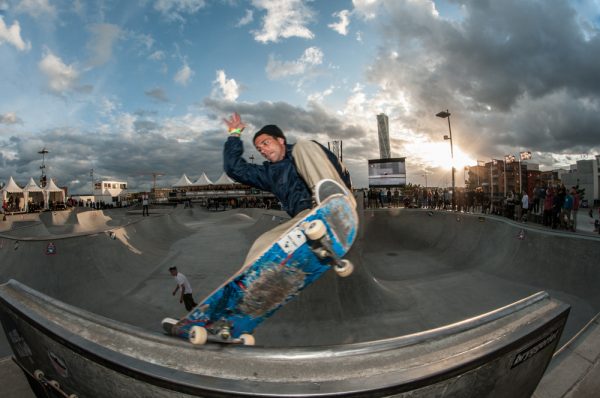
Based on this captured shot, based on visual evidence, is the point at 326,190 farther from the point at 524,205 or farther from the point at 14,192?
the point at 14,192

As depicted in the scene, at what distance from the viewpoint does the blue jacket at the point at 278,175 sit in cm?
227

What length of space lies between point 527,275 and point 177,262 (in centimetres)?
1128

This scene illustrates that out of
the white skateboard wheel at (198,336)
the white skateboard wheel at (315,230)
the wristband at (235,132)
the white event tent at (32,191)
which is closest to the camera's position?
the white skateboard wheel at (198,336)

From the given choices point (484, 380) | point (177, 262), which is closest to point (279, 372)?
point (484, 380)

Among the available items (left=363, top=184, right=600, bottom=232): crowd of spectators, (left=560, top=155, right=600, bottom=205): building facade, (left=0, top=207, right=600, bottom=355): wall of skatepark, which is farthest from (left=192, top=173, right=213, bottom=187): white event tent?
(left=560, top=155, right=600, bottom=205): building facade

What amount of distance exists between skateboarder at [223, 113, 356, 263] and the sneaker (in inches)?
4.2

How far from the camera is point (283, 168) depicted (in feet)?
7.75

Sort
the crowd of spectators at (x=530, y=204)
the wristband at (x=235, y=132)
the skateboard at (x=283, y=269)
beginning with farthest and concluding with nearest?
the crowd of spectators at (x=530, y=204), the wristband at (x=235, y=132), the skateboard at (x=283, y=269)

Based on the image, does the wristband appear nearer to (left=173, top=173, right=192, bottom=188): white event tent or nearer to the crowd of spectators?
the crowd of spectators

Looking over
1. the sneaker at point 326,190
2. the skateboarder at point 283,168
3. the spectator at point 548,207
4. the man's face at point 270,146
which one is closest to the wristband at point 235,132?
the skateboarder at point 283,168

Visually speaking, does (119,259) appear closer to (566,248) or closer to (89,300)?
(89,300)

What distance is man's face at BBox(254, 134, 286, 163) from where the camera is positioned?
2.34m

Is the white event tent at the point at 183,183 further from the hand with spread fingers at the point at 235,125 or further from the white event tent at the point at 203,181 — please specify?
the hand with spread fingers at the point at 235,125

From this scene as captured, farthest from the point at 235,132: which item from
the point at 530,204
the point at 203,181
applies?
the point at 203,181
